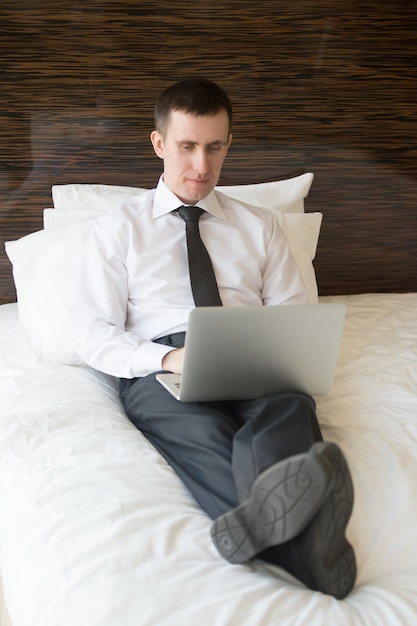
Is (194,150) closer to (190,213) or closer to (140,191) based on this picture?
(190,213)

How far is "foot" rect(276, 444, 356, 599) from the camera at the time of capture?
1.12 metres

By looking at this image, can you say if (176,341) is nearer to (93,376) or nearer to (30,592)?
(93,376)

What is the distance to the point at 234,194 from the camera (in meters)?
2.29

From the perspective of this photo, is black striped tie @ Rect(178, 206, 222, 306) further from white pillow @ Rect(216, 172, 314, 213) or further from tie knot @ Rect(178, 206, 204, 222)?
white pillow @ Rect(216, 172, 314, 213)

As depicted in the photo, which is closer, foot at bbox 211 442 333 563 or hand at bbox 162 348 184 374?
foot at bbox 211 442 333 563

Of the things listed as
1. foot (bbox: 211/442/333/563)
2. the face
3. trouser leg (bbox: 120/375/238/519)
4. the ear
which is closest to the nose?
the face

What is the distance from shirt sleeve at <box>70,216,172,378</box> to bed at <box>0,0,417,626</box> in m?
0.10

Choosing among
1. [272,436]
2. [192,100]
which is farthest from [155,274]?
[272,436]

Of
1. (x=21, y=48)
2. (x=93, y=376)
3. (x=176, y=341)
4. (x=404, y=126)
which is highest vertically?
(x=21, y=48)

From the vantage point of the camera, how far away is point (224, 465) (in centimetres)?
138

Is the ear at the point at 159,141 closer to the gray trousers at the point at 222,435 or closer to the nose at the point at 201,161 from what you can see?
the nose at the point at 201,161

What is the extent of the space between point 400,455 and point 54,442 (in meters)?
0.68

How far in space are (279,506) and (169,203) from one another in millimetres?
973

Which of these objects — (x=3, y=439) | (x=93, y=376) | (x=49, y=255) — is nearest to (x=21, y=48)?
(x=49, y=255)
